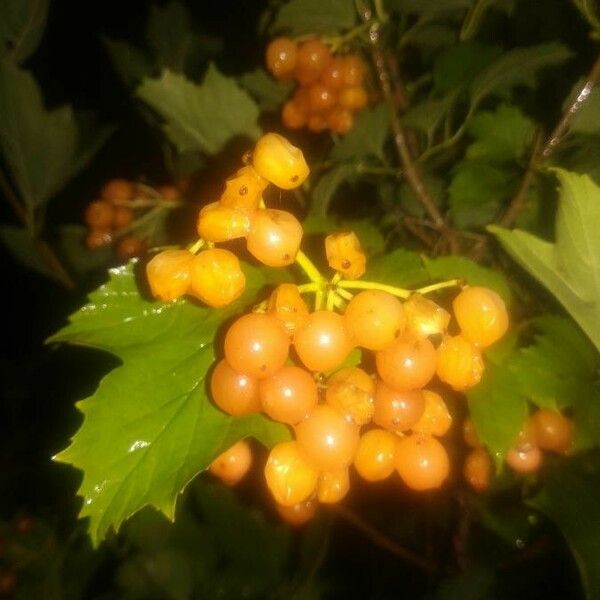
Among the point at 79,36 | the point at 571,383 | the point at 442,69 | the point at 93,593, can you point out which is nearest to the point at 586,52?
the point at 442,69

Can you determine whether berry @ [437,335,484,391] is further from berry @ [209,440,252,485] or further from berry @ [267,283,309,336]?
berry @ [209,440,252,485]

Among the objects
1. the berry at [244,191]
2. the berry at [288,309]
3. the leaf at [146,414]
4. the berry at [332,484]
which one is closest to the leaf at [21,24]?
the leaf at [146,414]

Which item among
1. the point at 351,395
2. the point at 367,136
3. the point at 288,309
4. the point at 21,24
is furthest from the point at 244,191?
the point at 21,24

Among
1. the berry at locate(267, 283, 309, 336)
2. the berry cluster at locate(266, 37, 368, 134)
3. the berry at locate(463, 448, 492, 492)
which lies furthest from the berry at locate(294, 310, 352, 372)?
the berry cluster at locate(266, 37, 368, 134)

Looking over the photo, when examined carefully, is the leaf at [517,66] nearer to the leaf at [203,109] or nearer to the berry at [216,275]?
the leaf at [203,109]

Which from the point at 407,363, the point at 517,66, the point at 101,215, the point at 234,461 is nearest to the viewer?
the point at 407,363

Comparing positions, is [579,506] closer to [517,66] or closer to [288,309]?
[288,309]

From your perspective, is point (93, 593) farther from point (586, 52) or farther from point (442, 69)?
point (586, 52)
